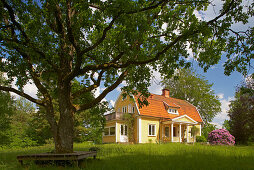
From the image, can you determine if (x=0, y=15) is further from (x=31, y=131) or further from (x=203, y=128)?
(x=203, y=128)

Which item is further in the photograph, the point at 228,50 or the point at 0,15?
the point at 228,50

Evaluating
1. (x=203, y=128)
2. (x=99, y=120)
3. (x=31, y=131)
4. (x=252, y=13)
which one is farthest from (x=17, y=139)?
(x=203, y=128)

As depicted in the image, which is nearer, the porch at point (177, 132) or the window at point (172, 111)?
the porch at point (177, 132)

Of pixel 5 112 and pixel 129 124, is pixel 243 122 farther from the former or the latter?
pixel 5 112

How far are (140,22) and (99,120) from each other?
692 cm

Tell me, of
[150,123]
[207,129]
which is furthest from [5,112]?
[207,129]

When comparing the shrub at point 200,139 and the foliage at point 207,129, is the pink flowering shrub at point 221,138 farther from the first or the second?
the foliage at point 207,129

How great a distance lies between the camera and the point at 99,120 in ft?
39.6

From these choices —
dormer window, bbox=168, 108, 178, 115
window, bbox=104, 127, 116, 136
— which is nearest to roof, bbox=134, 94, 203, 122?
dormer window, bbox=168, 108, 178, 115

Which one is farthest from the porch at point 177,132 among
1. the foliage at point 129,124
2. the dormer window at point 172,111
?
the foliage at point 129,124

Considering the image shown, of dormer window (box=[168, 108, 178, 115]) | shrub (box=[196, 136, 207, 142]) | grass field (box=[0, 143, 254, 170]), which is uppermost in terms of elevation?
dormer window (box=[168, 108, 178, 115])

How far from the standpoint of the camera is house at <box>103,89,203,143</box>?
25281 mm

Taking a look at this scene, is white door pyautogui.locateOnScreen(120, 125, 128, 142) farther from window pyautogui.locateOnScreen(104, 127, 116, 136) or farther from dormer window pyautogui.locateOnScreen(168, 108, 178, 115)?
dormer window pyautogui.locateOnScreen(168, 108, 178, 115)

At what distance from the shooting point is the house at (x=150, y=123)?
2528cm
